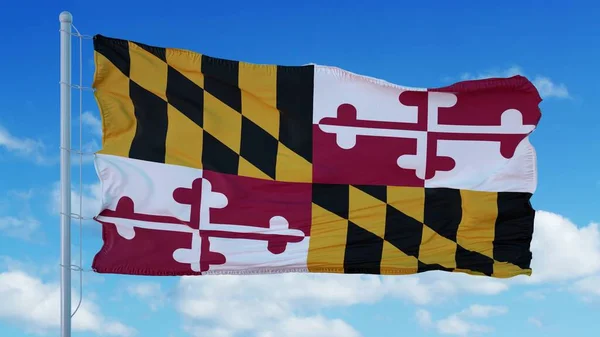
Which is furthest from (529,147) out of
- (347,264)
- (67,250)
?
(67,250)

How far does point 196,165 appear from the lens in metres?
11.2

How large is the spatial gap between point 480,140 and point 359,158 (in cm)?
147

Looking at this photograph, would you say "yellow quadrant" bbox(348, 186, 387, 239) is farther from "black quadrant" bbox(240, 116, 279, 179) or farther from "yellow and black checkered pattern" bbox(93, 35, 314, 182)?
"black quadrant" bbox(240, 116, 279, 179)

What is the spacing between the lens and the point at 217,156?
11.3 metres

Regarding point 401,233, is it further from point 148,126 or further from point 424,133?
point 148,126

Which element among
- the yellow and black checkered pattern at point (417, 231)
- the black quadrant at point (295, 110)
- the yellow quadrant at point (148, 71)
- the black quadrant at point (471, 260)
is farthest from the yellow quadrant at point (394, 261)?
the yellow quadrant at point (148, 71)

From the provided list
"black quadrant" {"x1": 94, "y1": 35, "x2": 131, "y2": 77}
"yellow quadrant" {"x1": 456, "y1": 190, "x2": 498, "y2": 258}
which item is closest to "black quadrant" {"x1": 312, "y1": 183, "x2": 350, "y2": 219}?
"yellow quadrant" {"x1": 456, "y1": 190, "x2": 498, "y2": 258}

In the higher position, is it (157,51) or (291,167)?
(157,51)

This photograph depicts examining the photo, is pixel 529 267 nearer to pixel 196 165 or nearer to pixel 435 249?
pixel 435 249

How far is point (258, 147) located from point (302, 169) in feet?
1.82

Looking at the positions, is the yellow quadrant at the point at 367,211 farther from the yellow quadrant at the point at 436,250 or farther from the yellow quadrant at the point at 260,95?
the yellow quadrant at the point at 260,95

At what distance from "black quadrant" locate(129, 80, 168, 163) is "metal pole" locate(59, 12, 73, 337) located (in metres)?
0.78

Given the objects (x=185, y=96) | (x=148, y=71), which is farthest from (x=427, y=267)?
(x=148, y=71)

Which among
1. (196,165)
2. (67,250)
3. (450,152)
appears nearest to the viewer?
(67,250)
